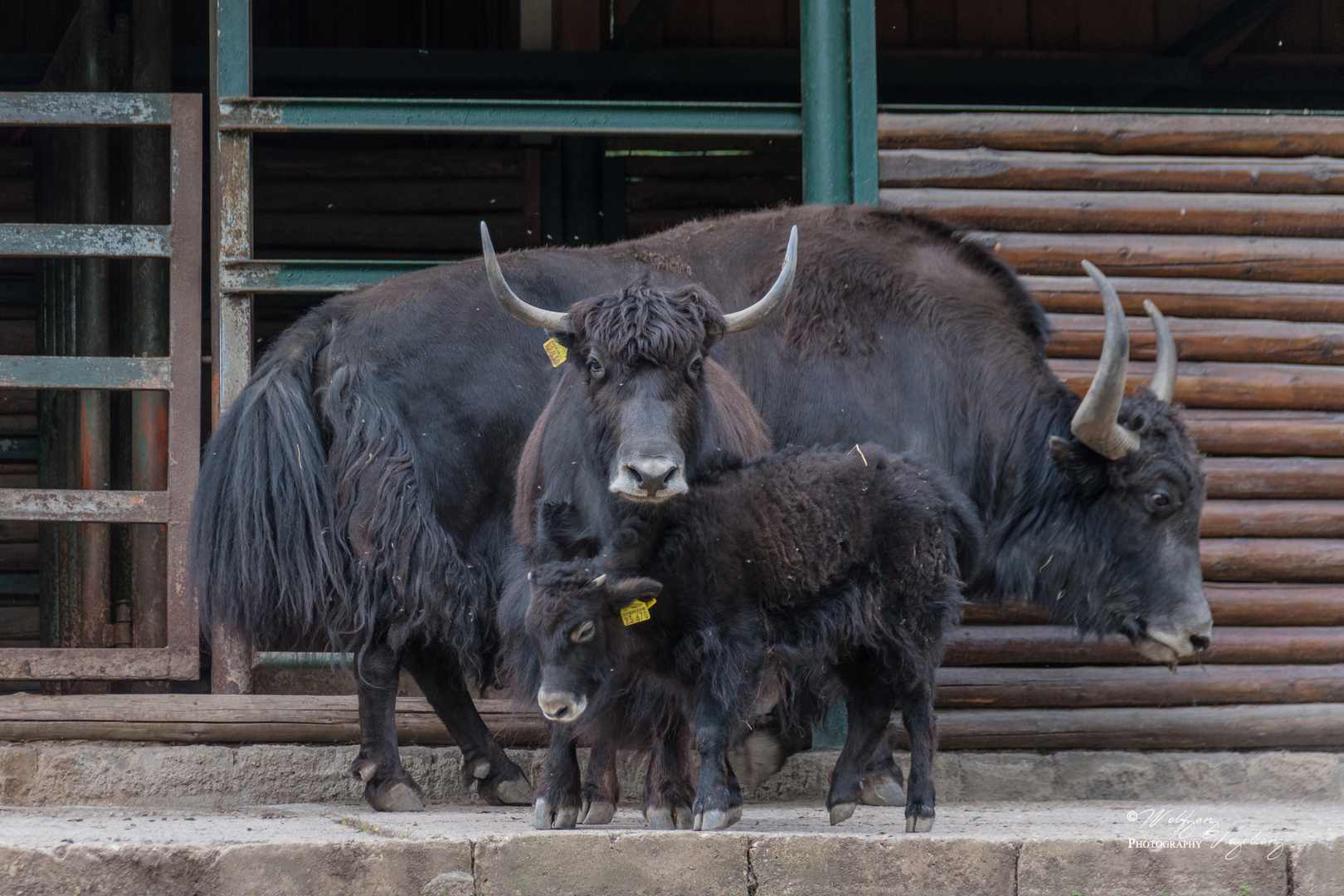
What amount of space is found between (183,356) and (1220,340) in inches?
189

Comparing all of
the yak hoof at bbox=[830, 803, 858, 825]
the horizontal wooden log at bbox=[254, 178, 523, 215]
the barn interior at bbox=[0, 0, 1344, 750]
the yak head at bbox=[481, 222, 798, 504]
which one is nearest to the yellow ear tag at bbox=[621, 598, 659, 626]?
the yak head at bbox=[481, 222, 798, 504]

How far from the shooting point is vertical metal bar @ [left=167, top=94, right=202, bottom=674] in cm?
605

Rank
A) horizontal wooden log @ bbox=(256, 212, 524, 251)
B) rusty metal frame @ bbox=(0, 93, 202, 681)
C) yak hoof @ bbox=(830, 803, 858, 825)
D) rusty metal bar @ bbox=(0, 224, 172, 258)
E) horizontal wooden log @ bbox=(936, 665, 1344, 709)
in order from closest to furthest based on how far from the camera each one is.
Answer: yak hoof @ bbox=(830, 803, 858, 825)
rusty metal frame @ bbox=(0, 93, 202, 681)
rusty metal bar @ bbox=(0, 224, 172, 258)
horizontal wooden log @ bbox=(936, 665, 1344, 709)
horizontal wooden log @ bbox=(256, 212, 524, 251)

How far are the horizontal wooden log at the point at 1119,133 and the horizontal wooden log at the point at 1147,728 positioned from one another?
266 cm

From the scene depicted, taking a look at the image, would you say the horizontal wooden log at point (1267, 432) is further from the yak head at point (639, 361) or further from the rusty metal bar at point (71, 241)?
the rusty metal bar at point (71, 241)

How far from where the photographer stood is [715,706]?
4133 mm

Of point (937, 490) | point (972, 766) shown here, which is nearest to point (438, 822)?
point (937, 490)

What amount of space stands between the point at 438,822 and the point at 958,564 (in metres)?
2.01

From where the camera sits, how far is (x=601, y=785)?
4.67 metres

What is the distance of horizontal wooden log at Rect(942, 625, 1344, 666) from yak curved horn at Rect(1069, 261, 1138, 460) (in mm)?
1300

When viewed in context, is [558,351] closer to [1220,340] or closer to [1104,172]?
[1104,172]

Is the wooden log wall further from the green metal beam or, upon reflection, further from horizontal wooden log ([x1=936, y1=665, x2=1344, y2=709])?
the green metal beam

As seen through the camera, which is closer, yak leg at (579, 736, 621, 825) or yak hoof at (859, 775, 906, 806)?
yak leg at (579, 736, 621, 825)

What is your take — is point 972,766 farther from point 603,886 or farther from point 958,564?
point 603,886
